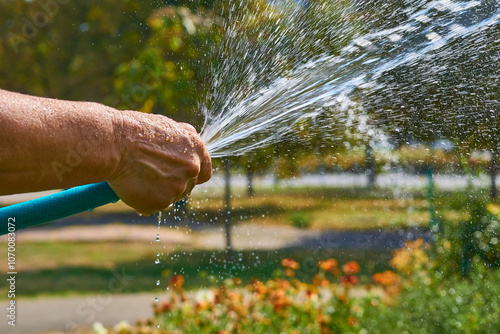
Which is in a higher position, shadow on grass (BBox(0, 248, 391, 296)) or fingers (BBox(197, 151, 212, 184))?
fingers (BBox(197, 151, 212, 184))

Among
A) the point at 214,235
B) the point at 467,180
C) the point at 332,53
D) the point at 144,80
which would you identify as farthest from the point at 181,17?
the point at 214,235

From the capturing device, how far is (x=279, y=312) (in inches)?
123

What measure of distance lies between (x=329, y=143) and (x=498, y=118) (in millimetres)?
1951

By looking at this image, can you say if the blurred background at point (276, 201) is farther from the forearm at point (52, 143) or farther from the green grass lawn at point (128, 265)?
the forearm at point (52, 143)

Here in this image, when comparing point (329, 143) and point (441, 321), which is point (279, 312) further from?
point (329, 143)

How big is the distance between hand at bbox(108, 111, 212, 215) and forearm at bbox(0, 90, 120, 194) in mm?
44

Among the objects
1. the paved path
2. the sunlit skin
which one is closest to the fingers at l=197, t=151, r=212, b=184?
the sunlit skin

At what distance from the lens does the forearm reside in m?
1.13

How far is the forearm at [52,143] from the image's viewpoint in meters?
1.13

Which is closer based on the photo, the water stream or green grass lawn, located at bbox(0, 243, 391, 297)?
the water stream

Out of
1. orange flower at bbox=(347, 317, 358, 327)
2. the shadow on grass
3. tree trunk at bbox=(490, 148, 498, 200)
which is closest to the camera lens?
orange flower at bbox=(347, 317, 358, 327)

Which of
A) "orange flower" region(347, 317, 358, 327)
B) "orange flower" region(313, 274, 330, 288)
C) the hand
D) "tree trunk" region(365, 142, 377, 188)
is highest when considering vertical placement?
the hand

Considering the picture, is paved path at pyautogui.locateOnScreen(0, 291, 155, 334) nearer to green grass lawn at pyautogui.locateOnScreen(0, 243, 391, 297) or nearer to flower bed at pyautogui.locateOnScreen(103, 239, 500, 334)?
green grass lawn at pyautogui.locateOnScreen(0, 243, 391, 297)

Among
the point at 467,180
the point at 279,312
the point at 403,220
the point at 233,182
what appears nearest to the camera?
the point at 279,312
